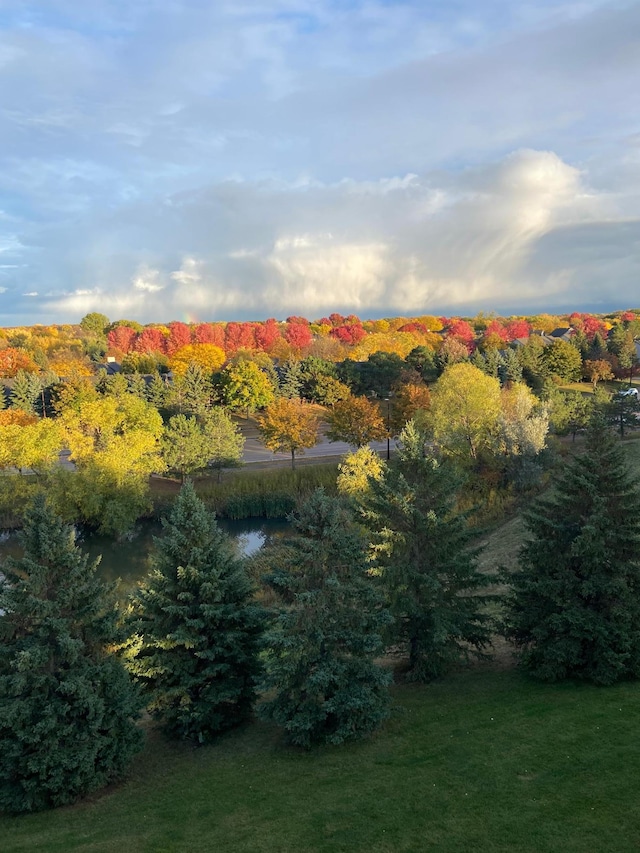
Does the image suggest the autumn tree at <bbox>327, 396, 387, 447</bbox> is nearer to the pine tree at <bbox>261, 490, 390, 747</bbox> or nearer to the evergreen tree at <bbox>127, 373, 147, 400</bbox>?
the evergreen tree at <bbox>127, 373, 147, 400</bbox>

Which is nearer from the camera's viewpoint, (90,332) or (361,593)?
(361,593)

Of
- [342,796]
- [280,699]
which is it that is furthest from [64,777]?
[342,796]

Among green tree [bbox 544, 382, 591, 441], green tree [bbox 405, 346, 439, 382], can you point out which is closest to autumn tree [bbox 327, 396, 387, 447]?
green tree [bbox 544, 382, 591, 441]

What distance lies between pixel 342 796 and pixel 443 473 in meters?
9.01

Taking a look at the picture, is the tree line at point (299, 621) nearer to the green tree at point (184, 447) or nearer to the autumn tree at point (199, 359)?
the green tree at point (184, 447)

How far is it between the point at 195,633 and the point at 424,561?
271 inches

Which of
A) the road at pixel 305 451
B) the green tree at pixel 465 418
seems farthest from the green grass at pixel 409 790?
the road at pixel 305 451

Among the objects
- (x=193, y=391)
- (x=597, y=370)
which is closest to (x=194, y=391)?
(x=193, y=391)

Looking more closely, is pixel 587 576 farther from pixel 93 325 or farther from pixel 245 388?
pixel 93 325

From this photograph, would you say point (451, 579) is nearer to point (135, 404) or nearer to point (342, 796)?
point (342, 796)

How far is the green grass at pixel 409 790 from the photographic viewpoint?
1027 cm

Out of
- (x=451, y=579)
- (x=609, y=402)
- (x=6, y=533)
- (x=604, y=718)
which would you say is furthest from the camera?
(x=609, y=402)

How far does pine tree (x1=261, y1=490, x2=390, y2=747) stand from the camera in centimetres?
1338

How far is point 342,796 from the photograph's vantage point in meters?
11.8
